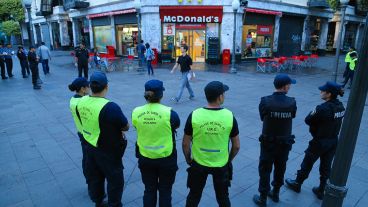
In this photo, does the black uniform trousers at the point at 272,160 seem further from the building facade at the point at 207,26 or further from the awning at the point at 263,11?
the awning at the point at 263,11

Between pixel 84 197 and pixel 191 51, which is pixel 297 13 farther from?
pixel 84 197

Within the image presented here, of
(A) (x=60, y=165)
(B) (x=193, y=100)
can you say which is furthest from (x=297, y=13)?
(A) (x=60, y=165)

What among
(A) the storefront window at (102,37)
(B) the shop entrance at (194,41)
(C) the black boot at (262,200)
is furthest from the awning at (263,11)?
(C) the black boot at (262,200)

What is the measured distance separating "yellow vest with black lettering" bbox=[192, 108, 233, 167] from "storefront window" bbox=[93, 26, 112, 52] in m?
25.4

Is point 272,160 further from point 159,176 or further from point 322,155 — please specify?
point 159,176

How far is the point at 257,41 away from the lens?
2341cm

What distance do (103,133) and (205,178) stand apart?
132 centimetres

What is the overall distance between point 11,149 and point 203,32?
693 inches

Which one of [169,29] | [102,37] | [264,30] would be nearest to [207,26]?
[169,29]

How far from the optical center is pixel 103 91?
3.29 m

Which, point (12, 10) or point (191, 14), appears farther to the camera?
point (12, 10)

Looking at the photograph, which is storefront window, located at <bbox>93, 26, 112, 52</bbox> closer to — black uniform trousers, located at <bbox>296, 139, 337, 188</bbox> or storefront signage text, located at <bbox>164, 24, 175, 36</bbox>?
storefront signage text, located at <bbox>164, 24, 175, 36</bbox>

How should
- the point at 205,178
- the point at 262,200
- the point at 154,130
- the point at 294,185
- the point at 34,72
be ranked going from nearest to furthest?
1. the point at 154,130
2. the point at 205,178
3. the point at 262,200
4. the point at 294,185
5. the point at 34,72

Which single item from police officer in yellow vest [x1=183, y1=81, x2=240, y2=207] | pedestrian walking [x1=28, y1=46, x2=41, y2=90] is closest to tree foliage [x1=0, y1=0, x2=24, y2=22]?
pedestrian walking [x1=28, y1=46, x2=41, y2=90]
